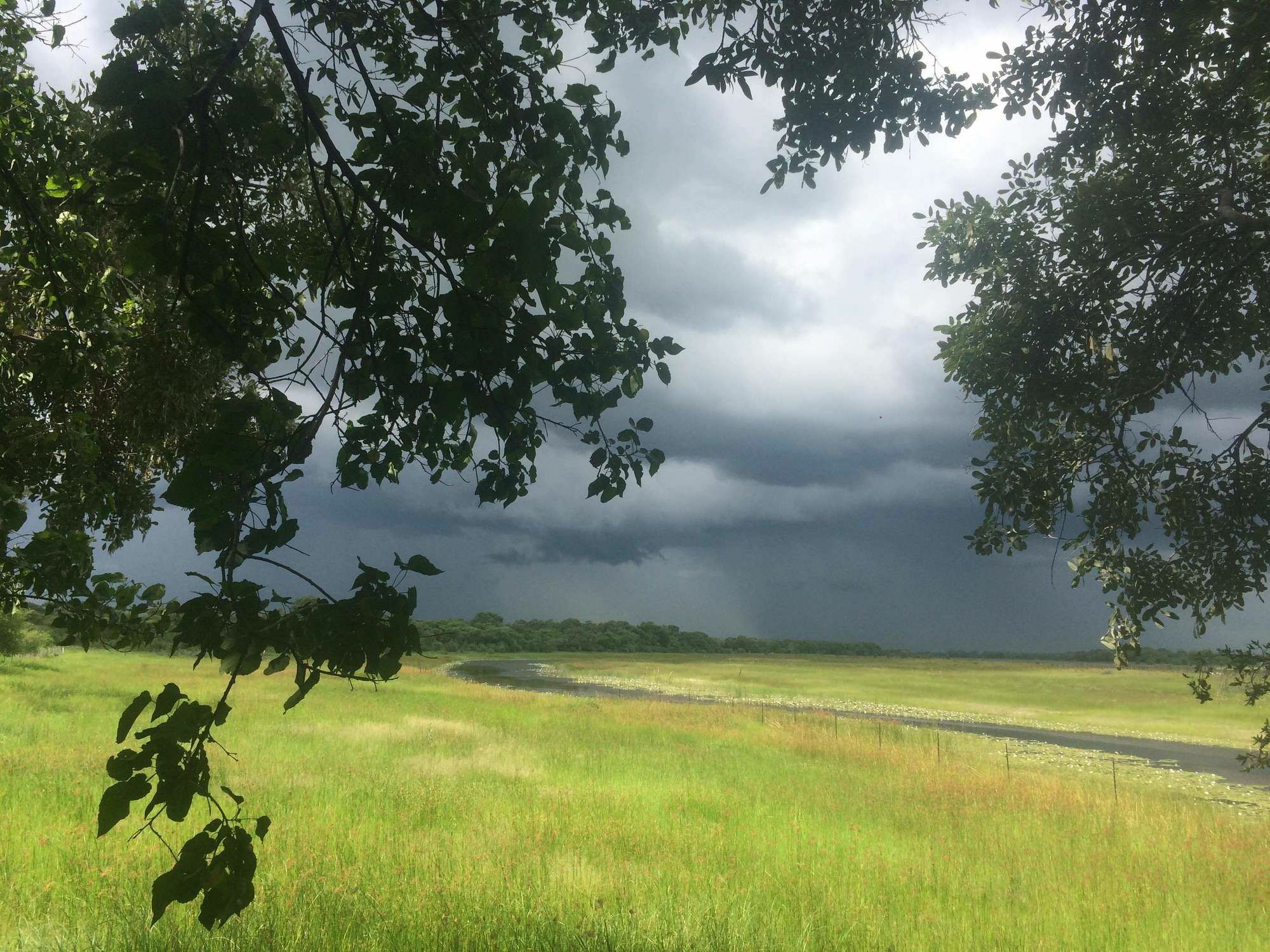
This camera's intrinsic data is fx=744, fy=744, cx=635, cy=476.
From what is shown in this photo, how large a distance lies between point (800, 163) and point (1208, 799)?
23.3m

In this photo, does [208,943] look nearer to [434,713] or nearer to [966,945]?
[966,945]

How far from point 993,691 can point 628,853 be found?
221 ft

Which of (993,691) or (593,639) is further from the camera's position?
(593,639)

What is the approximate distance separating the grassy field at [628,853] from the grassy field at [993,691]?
28304 mm

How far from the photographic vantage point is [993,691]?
222 feet

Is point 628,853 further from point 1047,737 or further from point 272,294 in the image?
point 1047,737

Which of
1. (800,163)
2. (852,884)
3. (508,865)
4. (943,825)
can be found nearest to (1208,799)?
(943,825)

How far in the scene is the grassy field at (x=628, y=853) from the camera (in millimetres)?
7340

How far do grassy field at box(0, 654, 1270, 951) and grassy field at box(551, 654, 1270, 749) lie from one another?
28.3 m

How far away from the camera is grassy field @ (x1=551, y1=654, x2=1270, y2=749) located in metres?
45.2

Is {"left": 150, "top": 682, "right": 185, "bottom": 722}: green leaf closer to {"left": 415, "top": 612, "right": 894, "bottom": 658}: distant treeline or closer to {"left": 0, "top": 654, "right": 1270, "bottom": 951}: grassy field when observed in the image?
{"left": 0, "top": 654, "right": 1270, "bottom": 951}: grassy field

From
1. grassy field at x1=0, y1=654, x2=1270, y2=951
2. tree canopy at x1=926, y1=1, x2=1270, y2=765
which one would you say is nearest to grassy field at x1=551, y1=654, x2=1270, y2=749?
grassy field at x1=0, y1=654, x2=1270, y2=951

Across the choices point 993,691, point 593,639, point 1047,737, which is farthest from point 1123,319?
point 593,639

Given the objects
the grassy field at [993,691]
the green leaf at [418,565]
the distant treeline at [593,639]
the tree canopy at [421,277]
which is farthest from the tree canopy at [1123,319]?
the distant treeline at [593,639]
